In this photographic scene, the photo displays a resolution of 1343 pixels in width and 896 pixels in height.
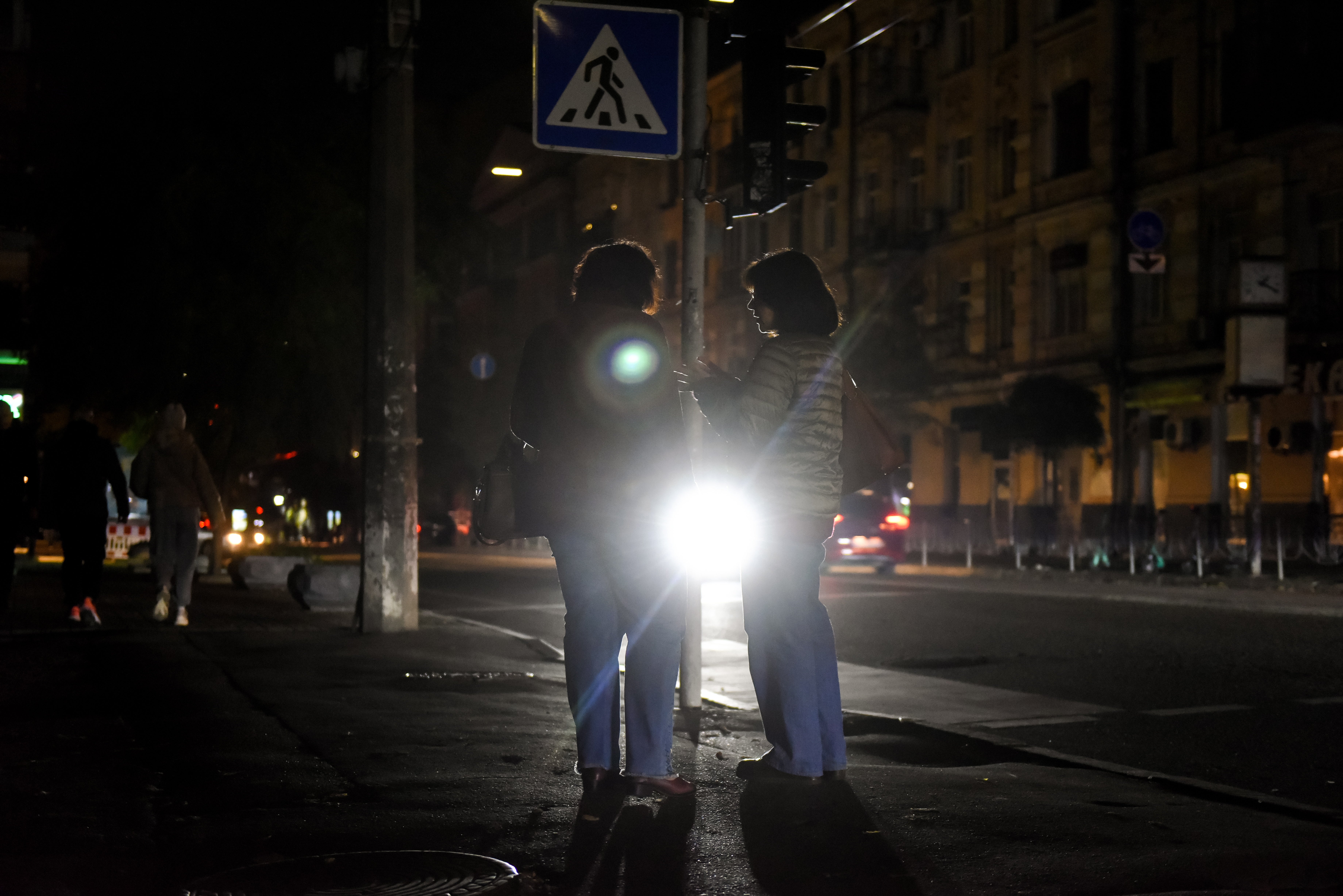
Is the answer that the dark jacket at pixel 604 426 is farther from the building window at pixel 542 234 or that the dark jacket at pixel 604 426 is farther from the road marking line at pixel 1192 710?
the building window at pixel 542 234

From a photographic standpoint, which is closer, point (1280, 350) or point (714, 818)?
point (714, 818)

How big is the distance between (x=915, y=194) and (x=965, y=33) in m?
4.35

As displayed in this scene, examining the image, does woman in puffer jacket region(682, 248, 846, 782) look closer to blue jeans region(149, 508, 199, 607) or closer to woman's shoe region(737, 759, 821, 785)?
woman's shoe region(737, 759, 821, 785)

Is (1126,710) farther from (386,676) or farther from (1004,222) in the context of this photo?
(1004,222)

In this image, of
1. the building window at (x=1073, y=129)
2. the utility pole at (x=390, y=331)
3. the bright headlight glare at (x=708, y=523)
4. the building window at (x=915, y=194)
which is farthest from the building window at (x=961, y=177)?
the bright headlight glare at (x=708, y=523)

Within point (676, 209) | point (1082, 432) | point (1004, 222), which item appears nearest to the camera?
point (1082, 432)

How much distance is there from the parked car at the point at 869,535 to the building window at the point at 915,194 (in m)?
17.0

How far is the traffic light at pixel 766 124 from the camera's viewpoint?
25.5ft

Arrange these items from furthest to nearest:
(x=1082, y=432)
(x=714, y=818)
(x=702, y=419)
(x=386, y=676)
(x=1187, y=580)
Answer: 1. (x=1082, y=432)
2. (x=1187, y=580)
3. (x=386, y=676)
4. (x=702, y=419)
5. (x=714, y=818)

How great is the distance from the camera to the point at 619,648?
18.3 feet

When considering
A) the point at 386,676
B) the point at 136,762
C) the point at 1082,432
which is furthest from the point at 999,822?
the point at 1082,432

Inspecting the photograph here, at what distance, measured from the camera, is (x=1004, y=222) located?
39.0 m

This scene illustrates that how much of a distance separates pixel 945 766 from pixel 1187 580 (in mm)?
17430

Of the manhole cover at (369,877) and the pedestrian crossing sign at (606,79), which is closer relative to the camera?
the manhole cover at (369,877)
